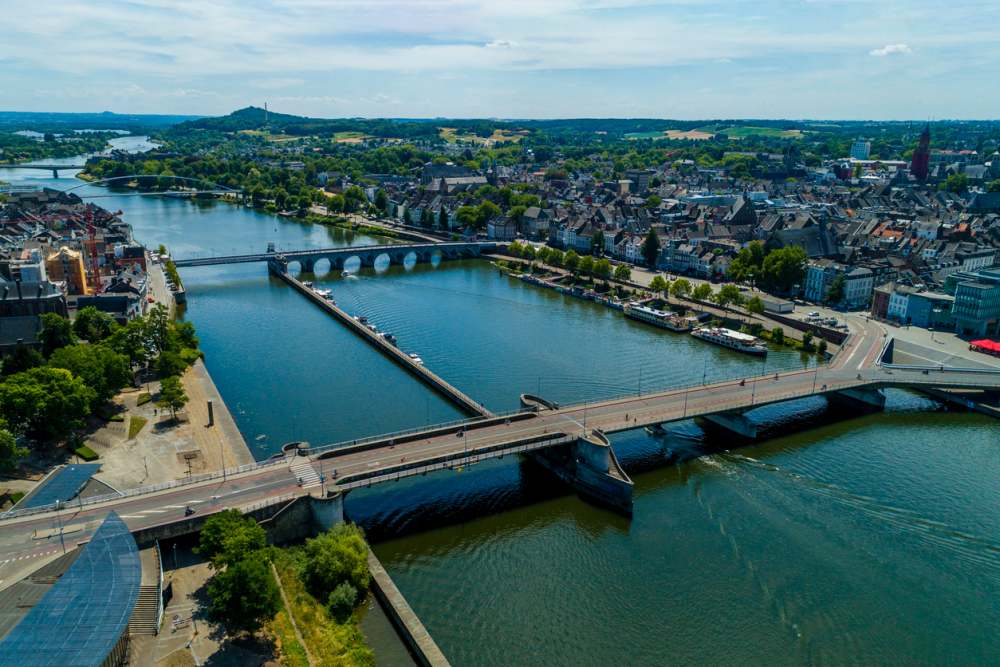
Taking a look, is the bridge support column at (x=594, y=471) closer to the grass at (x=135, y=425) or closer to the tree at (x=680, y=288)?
the grass at (x=135, y=425)

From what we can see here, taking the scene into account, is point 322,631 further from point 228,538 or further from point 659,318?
point 659,318

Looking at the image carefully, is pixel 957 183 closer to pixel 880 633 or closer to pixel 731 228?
pixel 731 228

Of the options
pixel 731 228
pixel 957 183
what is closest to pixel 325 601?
pixel 731 228

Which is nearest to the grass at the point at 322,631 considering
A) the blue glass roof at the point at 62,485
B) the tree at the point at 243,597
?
the tree at the point at 243,597

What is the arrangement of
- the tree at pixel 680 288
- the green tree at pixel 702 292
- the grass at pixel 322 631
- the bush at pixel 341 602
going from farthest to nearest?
the tree at pixel 680 288 → the green tree at pixel 702 292 → the bush at pixel 341 602 → the grass at pixel 322 631

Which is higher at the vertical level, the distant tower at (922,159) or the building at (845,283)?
the distant tower at (922,159)

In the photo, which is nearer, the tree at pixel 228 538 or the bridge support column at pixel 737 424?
the tree at pixel 228 538
